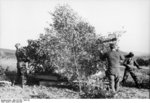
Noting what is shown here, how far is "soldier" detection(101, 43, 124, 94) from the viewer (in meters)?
7.68

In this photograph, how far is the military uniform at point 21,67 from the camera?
7.70 m

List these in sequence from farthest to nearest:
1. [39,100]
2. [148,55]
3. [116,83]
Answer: [148,55], [116,83], [39,100]

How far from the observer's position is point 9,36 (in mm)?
7445

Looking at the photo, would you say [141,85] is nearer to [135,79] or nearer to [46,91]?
[135,79]

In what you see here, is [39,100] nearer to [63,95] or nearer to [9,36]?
[63,95]

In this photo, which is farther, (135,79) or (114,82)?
(135,79)

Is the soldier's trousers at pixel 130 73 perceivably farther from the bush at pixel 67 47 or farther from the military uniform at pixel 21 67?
the military uniform at pixel 21 67

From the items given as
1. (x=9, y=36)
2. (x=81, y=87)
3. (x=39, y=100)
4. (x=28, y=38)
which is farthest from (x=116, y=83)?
(x=9, y=36)

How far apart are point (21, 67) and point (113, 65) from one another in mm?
2578

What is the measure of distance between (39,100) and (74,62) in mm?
1424

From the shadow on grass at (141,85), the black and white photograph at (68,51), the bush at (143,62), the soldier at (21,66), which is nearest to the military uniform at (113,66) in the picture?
the black and white photograph at (68,51)

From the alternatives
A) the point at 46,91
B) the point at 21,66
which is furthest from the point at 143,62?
the point at 21,66

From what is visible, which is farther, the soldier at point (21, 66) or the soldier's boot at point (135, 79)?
the soldier's boot at point (135, 79)

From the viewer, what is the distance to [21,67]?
25.5 ft
